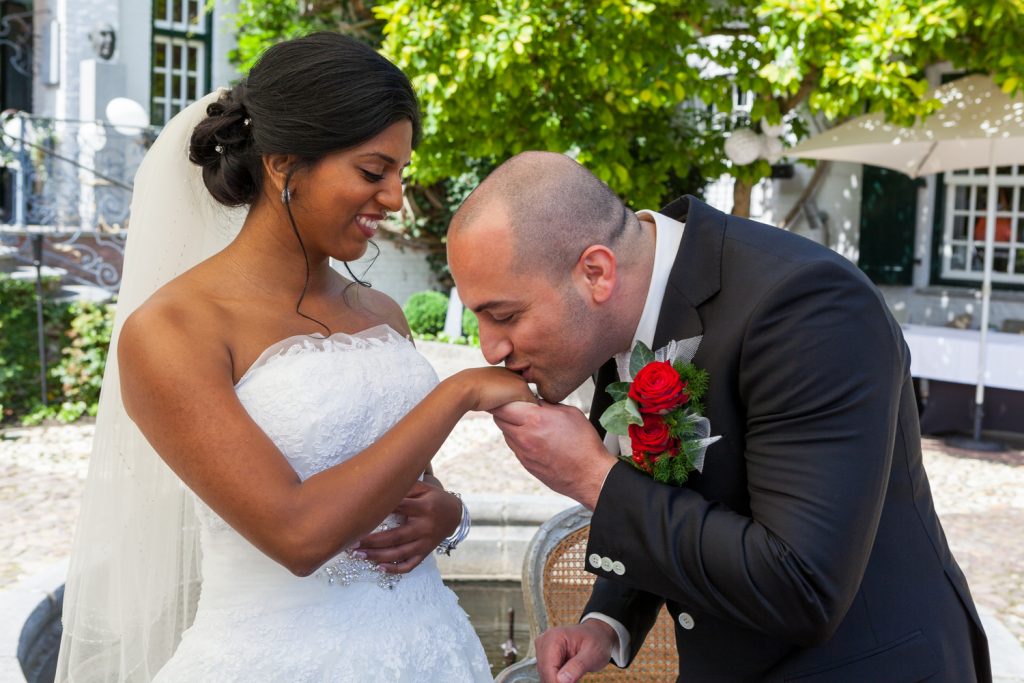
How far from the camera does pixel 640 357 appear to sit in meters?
1.93

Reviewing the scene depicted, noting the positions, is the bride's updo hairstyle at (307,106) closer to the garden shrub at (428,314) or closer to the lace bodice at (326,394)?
the lace bodice at (326,394)

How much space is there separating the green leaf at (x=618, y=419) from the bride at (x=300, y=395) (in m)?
0.21

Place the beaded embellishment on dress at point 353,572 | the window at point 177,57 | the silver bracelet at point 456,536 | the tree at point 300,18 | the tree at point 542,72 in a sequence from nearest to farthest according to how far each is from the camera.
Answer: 1. the beaded embellishment on dress at point 353,572
2. the silver bracelet at point 456,536
3. the tree at point 542,72
4. the tree at point 300,18
5. the window at point 177,57

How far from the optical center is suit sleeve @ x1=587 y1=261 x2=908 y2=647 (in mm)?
1642

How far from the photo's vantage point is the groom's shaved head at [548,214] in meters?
1.92

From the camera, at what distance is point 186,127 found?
2.77 meters

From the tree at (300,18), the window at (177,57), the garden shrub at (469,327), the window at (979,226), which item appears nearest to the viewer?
the window at (979,226)

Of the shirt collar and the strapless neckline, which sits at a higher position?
the shirt collar

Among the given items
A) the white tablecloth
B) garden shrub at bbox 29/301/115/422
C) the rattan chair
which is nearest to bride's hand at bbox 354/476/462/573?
the rattan chair

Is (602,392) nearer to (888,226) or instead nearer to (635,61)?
(635,61)

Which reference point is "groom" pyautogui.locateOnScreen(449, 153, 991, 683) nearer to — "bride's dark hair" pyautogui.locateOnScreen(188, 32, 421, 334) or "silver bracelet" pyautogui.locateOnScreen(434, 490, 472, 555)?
"bride's dark hair" pyautogui.locateOnScreen(188, 32, 421, 334)

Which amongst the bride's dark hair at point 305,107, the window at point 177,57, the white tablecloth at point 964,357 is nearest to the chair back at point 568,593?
the bride's dark hair at point 305,107

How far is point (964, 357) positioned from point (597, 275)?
915cm

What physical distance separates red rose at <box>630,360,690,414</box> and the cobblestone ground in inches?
170
